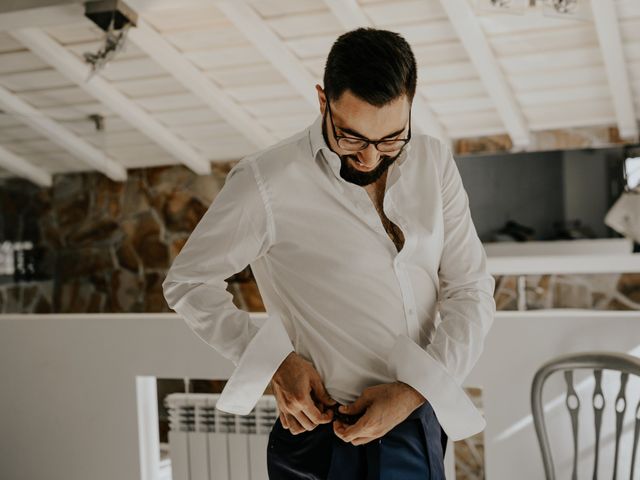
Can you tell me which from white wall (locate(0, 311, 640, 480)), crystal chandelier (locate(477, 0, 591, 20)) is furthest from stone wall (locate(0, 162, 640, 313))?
crystal chandelier (locate(477, 0, 591, 20))

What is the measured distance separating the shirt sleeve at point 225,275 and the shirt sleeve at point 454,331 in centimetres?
20

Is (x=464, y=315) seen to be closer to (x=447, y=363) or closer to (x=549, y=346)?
(x=447, y=363)

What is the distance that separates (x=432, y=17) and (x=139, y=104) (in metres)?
2.24

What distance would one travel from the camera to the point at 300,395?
1060 millimetres

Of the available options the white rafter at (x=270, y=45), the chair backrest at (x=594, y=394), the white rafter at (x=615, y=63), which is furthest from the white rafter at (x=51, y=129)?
the chair backrest at (x=594, y=394)

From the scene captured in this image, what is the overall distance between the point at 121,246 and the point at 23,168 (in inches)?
83.1

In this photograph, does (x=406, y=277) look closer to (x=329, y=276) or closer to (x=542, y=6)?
(x=329, y=276)

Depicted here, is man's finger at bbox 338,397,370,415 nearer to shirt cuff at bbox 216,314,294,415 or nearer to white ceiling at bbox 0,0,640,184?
shirt cuff at bbox 216,314,294,415

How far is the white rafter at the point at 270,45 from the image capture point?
3.70 m

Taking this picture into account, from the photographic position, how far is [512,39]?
389 centimetres

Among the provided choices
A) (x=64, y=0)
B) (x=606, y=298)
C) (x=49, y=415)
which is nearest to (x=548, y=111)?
(x=606, y=298)

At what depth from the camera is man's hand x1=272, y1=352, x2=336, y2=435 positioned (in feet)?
3.48

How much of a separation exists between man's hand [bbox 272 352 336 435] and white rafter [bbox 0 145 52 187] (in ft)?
11.4

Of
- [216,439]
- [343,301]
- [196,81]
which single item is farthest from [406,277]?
[196,81]
